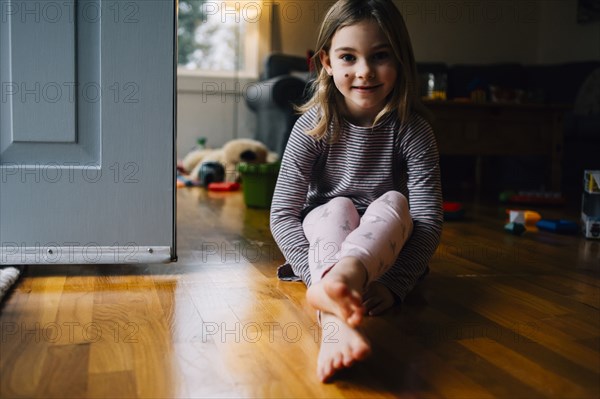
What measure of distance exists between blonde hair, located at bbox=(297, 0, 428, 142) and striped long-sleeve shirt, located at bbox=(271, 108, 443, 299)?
22 mm

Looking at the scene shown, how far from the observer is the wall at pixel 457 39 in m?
4.38

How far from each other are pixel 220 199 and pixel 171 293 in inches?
63.5

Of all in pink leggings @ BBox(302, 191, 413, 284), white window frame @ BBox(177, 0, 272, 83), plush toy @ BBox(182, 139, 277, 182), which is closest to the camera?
pink leggings @ BBox(302, 191, 413, 284)

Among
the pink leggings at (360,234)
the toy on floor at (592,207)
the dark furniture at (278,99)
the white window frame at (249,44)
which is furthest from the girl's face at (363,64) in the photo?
the white window frame at (249,44)

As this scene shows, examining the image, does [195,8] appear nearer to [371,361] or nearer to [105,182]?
[105,182]

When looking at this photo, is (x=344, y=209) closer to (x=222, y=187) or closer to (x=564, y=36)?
(x=222, y=187)

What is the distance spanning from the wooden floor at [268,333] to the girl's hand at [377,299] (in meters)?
0.03

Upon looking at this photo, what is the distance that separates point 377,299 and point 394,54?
1.47 feet

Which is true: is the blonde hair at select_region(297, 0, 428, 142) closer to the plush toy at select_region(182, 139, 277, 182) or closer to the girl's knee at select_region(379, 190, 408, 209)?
the girl's knee at select_region(379, 190, 408, 209)

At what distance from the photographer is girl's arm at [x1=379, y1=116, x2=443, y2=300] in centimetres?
114

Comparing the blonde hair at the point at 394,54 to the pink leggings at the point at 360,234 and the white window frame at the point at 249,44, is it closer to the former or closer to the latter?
the pink leggings at the point at 360,234

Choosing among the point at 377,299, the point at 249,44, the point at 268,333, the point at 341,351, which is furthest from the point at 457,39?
the point at 341,351

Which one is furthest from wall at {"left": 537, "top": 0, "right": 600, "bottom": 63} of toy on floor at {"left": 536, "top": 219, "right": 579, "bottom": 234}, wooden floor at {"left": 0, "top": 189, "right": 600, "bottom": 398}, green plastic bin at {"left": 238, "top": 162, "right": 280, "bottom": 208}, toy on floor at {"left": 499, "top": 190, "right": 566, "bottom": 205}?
wooden floor at {"left": 0, "top": 189, "right": 600, "bottom": 398}

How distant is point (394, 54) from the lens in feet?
3.90
